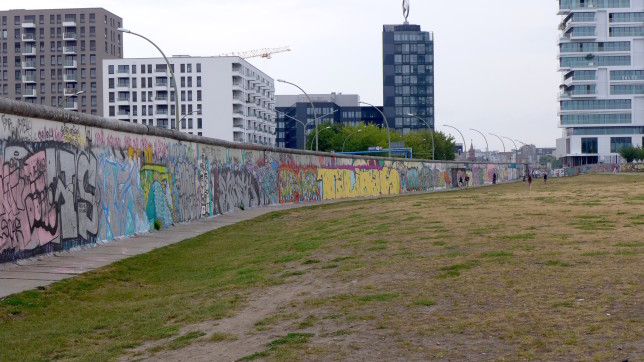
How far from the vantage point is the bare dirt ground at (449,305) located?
7.23m

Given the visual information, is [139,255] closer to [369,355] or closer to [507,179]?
[369,355]

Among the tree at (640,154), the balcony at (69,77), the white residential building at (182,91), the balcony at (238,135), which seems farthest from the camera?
the balcony at (69,77)

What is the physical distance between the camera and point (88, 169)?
762 inches

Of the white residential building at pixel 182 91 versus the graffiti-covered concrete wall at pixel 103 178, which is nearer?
the graffiti-covered concrete wall at pixel 103 178

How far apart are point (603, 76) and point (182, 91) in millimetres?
76573

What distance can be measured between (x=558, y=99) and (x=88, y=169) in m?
144

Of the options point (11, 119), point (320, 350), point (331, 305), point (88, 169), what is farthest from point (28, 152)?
point (320, 350)

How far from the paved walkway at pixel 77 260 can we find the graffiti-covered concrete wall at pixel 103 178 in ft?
0.88

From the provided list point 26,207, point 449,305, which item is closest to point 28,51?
point 26,207

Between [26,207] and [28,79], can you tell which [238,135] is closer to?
[28,79]

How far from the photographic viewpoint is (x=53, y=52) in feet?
496

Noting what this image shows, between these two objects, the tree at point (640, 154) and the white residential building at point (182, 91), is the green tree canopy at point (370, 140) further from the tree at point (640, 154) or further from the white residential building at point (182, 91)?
the tree at point (640, 154)

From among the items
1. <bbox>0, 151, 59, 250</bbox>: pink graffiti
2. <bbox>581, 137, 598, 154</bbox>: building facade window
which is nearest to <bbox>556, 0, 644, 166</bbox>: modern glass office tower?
<bbox>581, 137, 598, 154</bbox>: building facade window

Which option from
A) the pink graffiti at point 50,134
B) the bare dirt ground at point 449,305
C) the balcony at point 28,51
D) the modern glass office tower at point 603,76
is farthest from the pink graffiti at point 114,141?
the balcony at point 28,51
